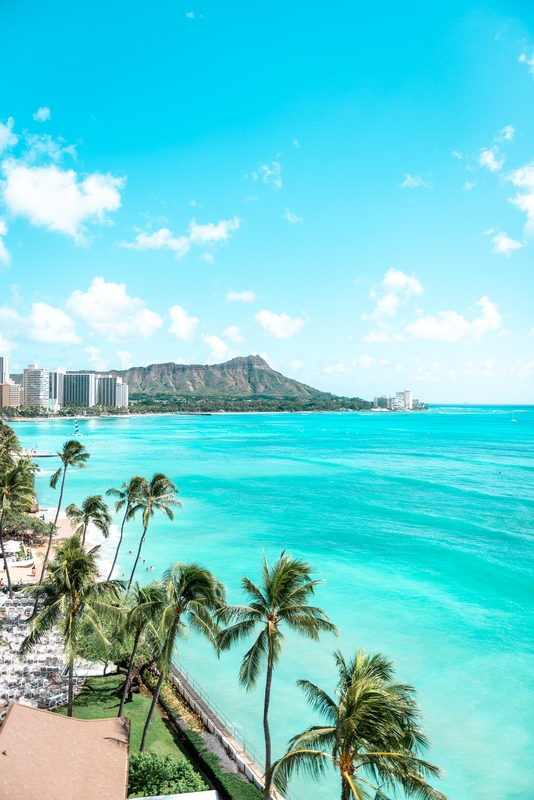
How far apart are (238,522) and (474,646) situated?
28.8 meters

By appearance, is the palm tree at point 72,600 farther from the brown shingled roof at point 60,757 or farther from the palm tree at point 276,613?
the palm tree at point 276,613

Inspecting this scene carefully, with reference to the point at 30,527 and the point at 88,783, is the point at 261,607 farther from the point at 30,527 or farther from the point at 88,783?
the point at 30,527

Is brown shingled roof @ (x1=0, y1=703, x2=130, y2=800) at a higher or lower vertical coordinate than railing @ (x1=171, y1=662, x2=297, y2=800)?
higher

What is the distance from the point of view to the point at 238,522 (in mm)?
52719

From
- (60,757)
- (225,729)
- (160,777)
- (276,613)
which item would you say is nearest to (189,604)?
(276,613)

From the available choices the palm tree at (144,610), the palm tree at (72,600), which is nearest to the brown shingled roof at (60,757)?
the palm tree at (72,600)

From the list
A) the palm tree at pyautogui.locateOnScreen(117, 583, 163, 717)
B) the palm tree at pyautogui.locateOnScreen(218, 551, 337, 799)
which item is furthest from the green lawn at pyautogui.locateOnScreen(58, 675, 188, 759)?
the palm tree at pyautogui.locateOnScreen(218, 551, 337, 799)

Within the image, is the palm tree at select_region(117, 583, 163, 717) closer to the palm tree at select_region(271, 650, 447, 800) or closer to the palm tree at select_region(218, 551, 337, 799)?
the palm tree at select_region(218, 551, 337, 799)

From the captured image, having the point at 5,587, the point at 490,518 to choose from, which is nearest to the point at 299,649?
the point at 5,587

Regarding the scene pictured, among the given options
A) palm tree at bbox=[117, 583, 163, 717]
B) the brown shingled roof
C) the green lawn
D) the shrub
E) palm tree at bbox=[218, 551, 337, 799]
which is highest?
palm tree at bbox=[218, 551, 337, 799]

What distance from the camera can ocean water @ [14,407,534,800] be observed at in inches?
835

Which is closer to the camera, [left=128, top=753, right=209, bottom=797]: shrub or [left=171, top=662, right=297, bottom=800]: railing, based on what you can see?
[left=128, top=753, right=209, bottom=797]: shrub

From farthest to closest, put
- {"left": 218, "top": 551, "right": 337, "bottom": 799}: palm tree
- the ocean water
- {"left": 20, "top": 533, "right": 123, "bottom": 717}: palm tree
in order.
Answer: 1. the ocean water
2. {"left": 20, "top": 533, "right": 123, "bottom": 717}: palm tree
3. {"left": 218, "top": 551, "right": 337, "bottom": 799}: palm tree

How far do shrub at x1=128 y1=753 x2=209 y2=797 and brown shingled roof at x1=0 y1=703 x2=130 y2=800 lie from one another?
3.86 ft
